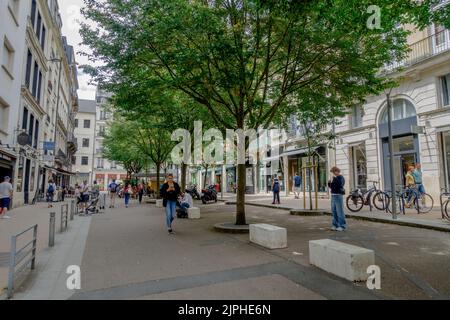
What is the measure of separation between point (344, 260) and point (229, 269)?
73.2 inches

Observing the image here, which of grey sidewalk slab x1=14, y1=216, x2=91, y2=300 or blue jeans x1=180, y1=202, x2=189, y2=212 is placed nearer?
grey sidewalk slab x1=14, y1=216, x2=91, y2=300

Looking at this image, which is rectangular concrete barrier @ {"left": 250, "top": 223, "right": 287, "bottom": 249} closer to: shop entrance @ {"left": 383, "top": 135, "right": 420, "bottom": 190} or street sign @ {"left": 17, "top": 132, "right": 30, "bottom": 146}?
shop entrance @ {"left": 383, "top": 135, "right": 420, "bottom": 190}

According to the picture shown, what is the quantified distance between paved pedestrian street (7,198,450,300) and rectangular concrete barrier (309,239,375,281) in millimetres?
131

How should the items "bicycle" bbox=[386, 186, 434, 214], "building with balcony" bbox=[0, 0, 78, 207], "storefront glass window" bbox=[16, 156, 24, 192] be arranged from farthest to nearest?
"storefront glass window" bbox=[16, 156, 24, 192] → "building with balcony" bbox=[0, 0, 78, 207] → "bicycle" bbox=[386, 186, 434, 214]

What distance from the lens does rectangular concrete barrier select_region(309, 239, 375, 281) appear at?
454cm

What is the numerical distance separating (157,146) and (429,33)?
64.6 feet

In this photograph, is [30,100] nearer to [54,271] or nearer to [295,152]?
[54,271]

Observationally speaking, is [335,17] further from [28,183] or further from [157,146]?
[28,183]

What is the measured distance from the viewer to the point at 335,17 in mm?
6984

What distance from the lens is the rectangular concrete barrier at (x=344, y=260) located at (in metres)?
4.54

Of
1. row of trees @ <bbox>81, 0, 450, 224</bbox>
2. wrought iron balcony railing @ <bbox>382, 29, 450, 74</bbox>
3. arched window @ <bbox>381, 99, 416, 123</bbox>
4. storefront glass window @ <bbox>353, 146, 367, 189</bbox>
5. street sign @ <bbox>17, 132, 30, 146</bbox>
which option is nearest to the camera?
row of trees @ <bbox>81, 0, 450, 224</bbox>

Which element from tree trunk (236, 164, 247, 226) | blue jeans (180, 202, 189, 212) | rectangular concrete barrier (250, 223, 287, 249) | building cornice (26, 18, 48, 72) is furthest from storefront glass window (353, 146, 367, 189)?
building cornice (26, 18, 48, 72)

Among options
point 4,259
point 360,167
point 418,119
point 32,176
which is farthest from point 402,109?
point 32,176

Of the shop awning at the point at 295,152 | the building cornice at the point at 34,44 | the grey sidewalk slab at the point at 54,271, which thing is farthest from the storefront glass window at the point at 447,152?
the building cornice at the point at 34,44
